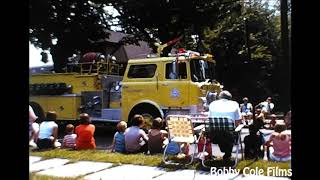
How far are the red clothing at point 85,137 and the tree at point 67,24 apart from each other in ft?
3.18

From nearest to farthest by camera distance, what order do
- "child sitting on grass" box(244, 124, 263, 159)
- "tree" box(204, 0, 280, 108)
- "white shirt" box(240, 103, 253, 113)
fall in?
"child sitting on grass" box(244, 124, 263, 159), "white shirt" box(240, 103, 253, 113), "tree" box(204, 0, 280, 108)

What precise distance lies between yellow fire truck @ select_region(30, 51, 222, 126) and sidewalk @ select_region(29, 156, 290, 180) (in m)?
2.13

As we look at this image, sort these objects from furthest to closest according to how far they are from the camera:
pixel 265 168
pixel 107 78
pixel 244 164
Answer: pixel 107 78 → pixel 244 164 → pixel 265 168

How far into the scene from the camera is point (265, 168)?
153 inches

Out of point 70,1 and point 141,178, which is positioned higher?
point 70,1

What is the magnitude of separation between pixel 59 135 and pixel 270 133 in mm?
2808

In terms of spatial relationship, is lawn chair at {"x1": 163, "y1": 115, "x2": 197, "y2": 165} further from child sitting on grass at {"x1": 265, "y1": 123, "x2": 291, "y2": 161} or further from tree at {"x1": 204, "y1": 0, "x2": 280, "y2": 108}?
tree at {"x1": 204, "y1": 0, "x2": 280, "y2": 108}

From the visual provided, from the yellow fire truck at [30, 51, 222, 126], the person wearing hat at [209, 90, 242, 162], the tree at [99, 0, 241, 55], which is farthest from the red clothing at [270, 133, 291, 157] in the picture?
the yellow fire truck at [30, 51, 222, 126]

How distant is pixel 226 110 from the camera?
17.0 feet

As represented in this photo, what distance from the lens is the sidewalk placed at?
14.6 feet

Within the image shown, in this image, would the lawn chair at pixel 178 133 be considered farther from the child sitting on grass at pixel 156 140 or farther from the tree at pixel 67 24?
the tree at pixel 67 24

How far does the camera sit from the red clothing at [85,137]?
6.03 meters

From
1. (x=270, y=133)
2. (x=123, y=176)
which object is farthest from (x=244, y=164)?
(x=123, y=176)
